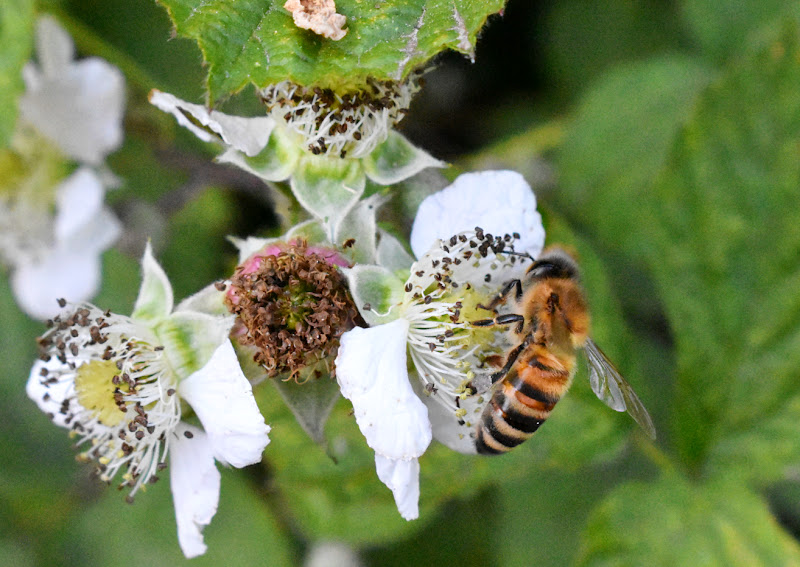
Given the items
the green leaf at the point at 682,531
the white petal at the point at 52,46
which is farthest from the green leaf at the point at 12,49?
the green leaf at the point at 682,531

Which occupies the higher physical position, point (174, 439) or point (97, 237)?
point (174, 439)

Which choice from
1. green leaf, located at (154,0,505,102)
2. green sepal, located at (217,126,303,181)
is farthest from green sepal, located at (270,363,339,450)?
green leaf, located at (154,0,505,102)

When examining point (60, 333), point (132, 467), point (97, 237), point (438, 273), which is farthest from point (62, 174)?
point (438, 273)

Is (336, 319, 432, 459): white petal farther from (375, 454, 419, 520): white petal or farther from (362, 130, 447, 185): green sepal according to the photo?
(362, 130, 447, 185): green sepal

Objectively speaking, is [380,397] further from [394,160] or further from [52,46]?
[52,46]

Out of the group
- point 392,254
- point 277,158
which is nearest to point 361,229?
point 392,254

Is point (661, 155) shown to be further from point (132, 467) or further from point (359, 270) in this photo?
point (132, 467)

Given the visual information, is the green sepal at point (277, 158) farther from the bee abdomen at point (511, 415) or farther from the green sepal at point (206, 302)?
the bee abdomen at point (511, 415)
